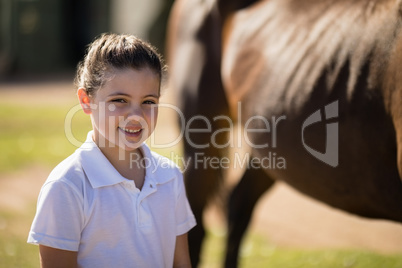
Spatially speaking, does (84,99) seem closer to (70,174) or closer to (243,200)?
(70,174)

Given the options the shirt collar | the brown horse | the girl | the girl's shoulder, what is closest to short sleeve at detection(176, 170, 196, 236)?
the girl

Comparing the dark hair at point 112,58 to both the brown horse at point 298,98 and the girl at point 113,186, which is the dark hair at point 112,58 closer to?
the girl at point 113,186

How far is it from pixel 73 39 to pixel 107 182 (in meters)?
15.9

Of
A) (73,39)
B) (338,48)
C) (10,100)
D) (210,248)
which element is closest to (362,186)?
(338,48)

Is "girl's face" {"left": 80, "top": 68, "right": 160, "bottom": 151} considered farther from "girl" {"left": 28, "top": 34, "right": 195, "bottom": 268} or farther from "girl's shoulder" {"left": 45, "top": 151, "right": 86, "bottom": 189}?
"girl's shoulder" {"left": 45, "top": 151, "right": 86, "bottom": 189}

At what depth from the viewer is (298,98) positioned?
256 centimetres

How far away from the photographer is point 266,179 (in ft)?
11.6

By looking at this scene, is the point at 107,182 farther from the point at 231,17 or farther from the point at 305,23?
the point at 231,17

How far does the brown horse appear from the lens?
7.45ft

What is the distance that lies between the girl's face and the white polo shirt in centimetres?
9

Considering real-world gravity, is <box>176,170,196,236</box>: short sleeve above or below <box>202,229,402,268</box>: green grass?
above

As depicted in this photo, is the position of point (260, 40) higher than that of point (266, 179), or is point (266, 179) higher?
point (260, 40)

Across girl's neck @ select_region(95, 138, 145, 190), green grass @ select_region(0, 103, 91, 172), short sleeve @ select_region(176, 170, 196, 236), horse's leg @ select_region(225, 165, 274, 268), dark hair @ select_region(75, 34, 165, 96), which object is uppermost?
dark hair @ select_region(75, 34, 165, 96)

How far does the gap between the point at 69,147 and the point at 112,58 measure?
19.5 feet
